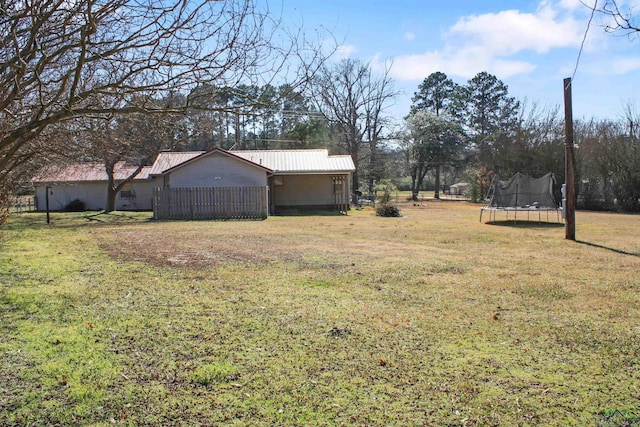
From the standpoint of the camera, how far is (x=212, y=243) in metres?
12.4

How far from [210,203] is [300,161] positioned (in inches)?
312

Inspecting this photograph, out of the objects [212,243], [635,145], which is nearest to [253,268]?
[212,243]

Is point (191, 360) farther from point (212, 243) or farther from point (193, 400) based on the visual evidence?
point (212, 243)

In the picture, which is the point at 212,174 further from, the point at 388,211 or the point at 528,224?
the point at 528,224

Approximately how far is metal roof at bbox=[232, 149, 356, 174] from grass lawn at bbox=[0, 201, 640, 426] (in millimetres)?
18418

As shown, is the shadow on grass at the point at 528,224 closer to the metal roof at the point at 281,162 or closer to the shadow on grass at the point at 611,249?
the shadow on grass at the point at 611,249

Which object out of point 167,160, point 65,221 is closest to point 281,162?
point 167,160

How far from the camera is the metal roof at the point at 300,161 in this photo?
27672 mm

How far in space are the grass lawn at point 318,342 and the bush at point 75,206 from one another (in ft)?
83.9

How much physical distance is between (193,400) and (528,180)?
61.9 feet

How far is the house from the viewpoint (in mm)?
22750

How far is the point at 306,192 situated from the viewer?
29453 mm

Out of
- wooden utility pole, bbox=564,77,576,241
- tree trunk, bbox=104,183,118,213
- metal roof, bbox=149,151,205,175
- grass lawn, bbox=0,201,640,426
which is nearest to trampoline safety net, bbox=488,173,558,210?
wooden utility pole, bbox=564,77,576,241

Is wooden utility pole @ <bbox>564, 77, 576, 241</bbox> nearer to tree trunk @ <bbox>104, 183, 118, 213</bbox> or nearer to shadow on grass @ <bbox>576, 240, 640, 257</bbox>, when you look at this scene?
shadow on grass @ <bbox>576, 240, 640, 257</bbox>
